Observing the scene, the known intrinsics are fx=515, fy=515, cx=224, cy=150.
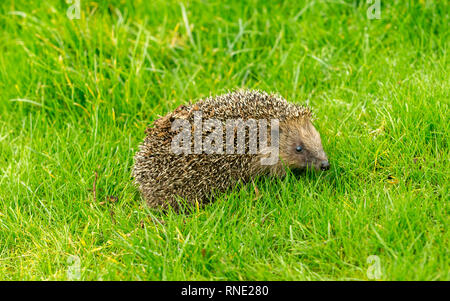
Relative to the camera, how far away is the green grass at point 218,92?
185 inches

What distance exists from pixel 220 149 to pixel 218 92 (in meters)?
1.91

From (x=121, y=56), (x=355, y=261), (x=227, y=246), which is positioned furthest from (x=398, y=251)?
(x=121, y=56)

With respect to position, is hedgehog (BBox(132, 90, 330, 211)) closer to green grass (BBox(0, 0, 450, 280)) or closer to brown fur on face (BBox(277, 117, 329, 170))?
brown fur on face (BBox(277, 117, 329, 170))

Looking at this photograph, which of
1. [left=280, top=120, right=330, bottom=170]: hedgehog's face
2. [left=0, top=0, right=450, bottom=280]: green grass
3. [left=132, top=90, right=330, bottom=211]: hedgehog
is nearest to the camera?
[left=0, top=0, right=450, bottom=280]: green grass

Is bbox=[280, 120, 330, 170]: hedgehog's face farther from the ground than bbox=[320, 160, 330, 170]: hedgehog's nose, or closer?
farther from the ground

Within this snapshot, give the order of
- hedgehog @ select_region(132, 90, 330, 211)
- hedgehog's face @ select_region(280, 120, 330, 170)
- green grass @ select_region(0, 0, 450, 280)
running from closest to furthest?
green grass @ select_region(0, 0, 450, 280) < hedgehog @ select_region(132, 90, 330, 211) < hedgehog's face @ select_region(280, 120, 330, 170)

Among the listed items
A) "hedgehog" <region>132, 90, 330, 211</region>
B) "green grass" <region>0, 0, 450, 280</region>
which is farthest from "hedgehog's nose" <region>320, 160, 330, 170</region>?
"green grass" <region>0, 0, 450, 280</region>

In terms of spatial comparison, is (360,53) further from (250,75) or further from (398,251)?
(398,251)

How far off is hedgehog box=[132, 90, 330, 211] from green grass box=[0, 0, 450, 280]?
8.6 inches

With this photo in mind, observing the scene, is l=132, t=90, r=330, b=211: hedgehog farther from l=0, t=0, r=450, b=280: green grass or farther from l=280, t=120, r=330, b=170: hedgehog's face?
l=0, t=0, r=450, b=280: green grass

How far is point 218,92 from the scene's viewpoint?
24.1ft

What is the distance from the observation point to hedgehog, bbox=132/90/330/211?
5625mm

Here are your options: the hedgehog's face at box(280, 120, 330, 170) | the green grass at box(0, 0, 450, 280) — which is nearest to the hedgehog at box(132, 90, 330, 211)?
the hedgehog's face at box(280, 120, 330, 170)

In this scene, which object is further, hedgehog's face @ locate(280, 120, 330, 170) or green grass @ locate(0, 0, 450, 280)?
hedgehog's face @ locate(280, 120, 330, 170)
